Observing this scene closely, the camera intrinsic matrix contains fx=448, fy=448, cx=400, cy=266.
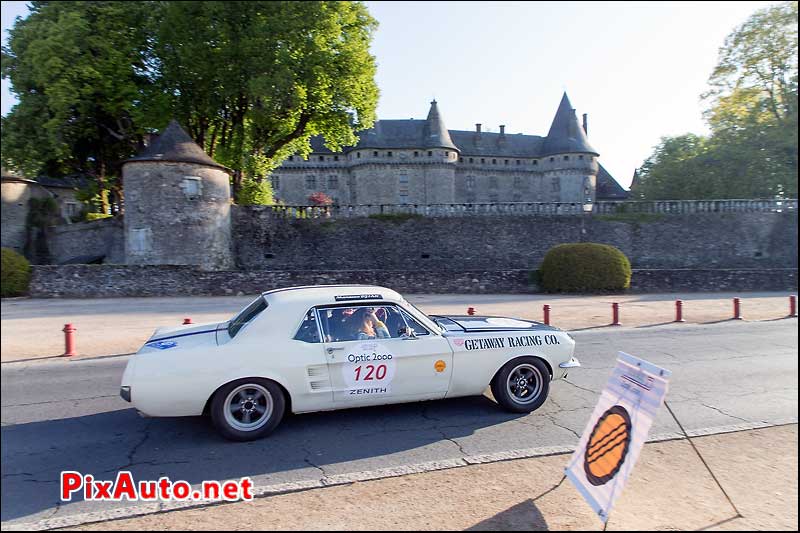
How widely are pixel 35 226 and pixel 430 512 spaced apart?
63.1ft

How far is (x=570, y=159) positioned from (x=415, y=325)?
53604mm

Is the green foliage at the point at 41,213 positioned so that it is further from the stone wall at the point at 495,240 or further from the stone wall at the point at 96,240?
the stone wall at the point at 495,240

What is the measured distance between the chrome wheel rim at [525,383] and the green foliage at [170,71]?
73.4 feet

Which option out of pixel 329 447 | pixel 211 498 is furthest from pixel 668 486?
pixel 211 498

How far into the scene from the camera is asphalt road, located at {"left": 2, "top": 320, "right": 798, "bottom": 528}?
162 inches

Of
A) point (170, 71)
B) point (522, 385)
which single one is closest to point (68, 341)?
point (522, 385)

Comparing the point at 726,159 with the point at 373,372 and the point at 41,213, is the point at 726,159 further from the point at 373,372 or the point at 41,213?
the point at 41,213

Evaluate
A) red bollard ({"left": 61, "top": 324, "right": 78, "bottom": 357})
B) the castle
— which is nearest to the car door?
red bollard ({"left": 61, "top": 324, "right": 78, "bottom": 357})

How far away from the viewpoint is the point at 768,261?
32344 mm

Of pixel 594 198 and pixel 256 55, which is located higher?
pixel 256 55

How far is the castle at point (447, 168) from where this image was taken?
5059cm

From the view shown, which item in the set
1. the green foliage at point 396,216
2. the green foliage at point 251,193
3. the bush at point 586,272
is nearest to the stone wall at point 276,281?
the bush at point 586,272

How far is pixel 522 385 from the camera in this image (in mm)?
5727

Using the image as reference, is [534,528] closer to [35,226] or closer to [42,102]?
[35,226]
